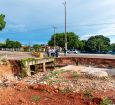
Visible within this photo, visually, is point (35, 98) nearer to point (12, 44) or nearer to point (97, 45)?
point (97, 45)

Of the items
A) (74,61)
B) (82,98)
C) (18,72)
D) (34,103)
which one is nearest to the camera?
(34,103)

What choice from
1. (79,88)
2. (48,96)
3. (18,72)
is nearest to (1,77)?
(18,72)

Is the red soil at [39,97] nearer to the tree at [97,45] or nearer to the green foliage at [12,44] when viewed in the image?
the tree at [97,45]

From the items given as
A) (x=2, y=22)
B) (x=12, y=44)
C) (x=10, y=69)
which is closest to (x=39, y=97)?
(x=10, y=69)

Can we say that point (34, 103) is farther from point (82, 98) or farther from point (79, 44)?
point (79, 44)

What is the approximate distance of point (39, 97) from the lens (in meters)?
17.5

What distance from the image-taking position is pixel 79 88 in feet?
74.9

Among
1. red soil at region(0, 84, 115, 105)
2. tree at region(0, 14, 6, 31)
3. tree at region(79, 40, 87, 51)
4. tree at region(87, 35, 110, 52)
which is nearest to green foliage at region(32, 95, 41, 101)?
red soil at region(0, 84, 115, 105)

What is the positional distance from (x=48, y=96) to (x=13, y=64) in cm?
1862

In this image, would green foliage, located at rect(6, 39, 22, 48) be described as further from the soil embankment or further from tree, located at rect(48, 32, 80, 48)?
the soil embankment

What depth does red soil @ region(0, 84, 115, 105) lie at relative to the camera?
1652cm

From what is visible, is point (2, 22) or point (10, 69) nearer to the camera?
point (10, 69)

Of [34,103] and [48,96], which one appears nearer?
[34,103]

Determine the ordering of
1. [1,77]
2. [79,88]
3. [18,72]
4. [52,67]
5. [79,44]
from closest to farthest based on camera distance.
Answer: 1. [79,88]
2. [1,77]
3. [18,72]
4. [52,67]
5. [79,44]
